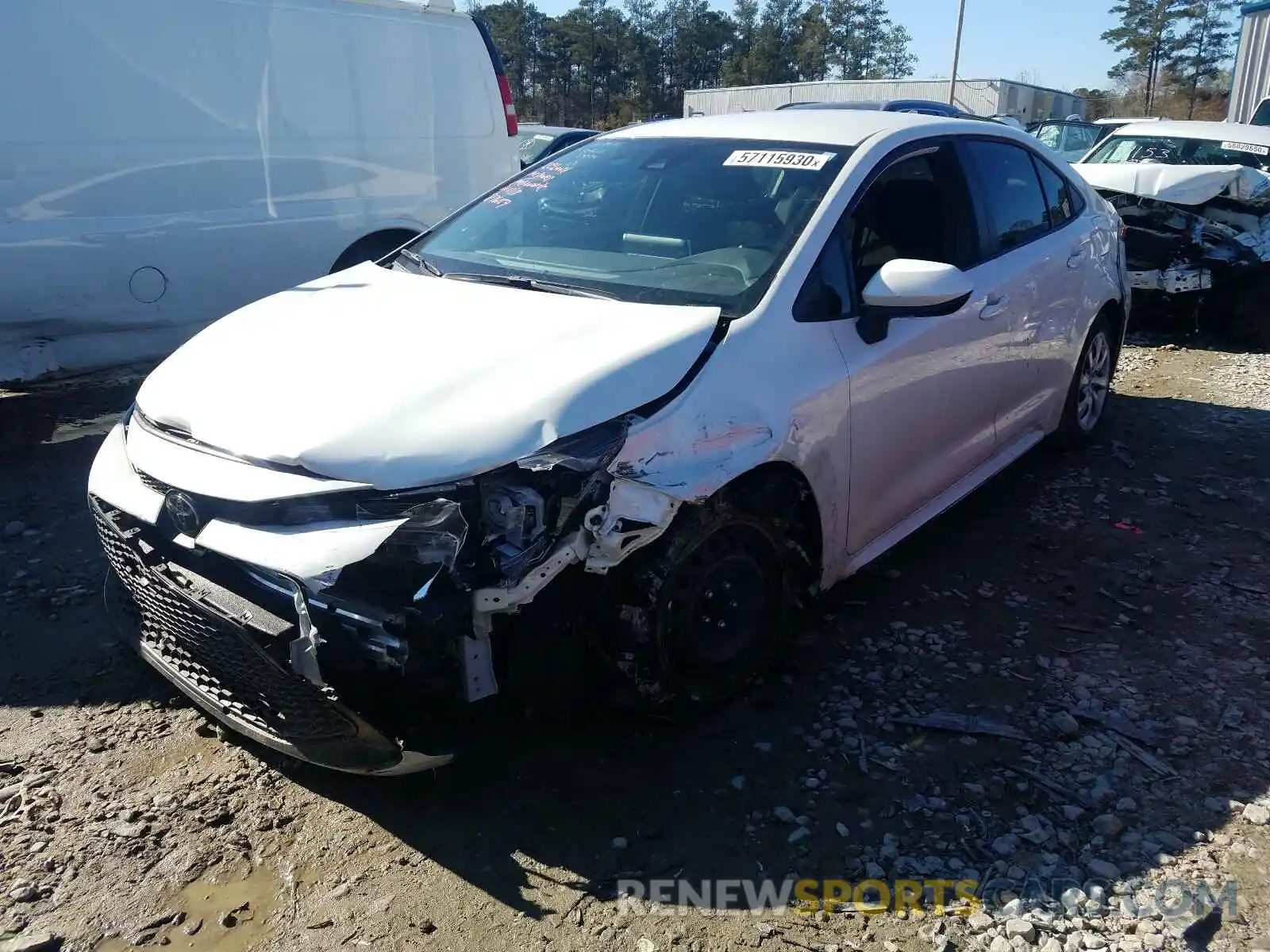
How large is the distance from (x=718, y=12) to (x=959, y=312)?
68.5m

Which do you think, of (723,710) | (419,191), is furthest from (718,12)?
(723,710)

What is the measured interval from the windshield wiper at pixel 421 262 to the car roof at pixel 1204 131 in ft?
30.1

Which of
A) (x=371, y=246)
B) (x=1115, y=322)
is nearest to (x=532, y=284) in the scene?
(x=371, y=246)

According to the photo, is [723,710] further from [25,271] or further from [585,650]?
[25,271]

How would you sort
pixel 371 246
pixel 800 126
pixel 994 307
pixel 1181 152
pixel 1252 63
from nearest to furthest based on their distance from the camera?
1. pixel 800 126
2. pixel 994 307
3. pixel 371 246
4. pixel 1181 152
5. pixel 1252 63

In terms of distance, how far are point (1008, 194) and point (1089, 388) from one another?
60.7 inches

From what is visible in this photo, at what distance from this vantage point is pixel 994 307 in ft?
13.0

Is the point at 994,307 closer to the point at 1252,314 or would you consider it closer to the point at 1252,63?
the point at 1252,314

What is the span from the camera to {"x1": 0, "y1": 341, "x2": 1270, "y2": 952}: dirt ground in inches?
92.0

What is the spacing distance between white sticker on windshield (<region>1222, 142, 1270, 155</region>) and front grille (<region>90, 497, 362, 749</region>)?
35.0ft

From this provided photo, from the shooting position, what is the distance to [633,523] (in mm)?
2482

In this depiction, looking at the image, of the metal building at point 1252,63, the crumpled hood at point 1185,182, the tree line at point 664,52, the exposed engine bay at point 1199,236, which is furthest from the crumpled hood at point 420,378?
the tree line at point 664,52

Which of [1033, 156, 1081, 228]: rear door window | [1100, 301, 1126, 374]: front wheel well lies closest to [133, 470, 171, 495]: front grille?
[1033, 156, 1081, 228]: rear door window

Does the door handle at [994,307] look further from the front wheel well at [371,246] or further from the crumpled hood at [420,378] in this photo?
the front wheel well at [371,246]
